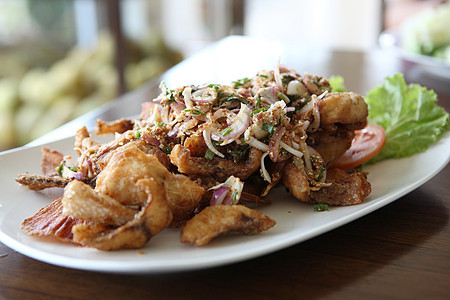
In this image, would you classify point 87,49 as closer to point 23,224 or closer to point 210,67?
point 210,67

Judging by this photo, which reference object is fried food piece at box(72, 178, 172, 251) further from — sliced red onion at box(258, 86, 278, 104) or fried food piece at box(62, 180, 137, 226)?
sliced red onion at box(258, 86, 278, 104)

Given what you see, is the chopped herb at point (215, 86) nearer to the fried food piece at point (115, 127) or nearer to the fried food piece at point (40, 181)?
the fried food piece at point (115, 127)

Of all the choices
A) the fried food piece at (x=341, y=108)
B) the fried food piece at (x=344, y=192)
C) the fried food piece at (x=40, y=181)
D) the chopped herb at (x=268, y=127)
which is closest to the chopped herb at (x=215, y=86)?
the chopped herb at (x=268, y=127)

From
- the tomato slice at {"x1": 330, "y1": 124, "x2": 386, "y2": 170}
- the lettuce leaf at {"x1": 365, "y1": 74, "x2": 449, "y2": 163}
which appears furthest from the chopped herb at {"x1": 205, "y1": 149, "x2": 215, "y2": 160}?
the lettuce leaf at {"x1": 365, "y1": 74, "x2": 449, "y2": 163}

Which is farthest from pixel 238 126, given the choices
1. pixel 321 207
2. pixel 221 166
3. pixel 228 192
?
pixel 321 207

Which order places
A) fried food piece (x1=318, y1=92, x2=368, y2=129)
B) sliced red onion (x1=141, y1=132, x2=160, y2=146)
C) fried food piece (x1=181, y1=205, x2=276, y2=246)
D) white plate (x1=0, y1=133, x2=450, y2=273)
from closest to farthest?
white plate (x1=0, y1=133, x2=450, y2=273)
fried food piece (x1=181, y1=205, x2=276, y2=246)
sliced red onion (x1=141, y1=132, x2=160, y2=146)
fried food piece (x1=318, y1=92, x2=368, y2=129)

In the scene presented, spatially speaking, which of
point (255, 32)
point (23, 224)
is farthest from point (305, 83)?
point (255, 32)
